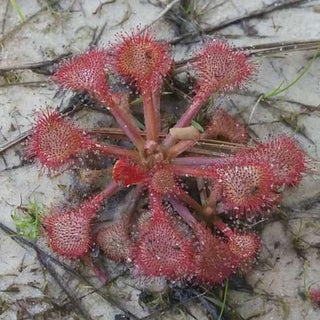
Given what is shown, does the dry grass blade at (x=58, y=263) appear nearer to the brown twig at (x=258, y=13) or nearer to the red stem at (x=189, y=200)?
the red stem at (x=189, y=200)

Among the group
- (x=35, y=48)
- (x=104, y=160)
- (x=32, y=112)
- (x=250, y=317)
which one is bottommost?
(x=250, y=317)

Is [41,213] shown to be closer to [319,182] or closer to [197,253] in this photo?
[197,253]

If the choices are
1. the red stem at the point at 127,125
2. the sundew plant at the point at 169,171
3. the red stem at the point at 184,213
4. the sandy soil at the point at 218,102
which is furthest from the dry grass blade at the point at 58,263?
the red stem at the point at 127,125

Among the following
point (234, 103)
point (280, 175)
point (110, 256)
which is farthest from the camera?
point (234, 103)

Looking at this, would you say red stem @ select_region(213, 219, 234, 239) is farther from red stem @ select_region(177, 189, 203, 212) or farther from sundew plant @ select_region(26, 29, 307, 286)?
red stem @ select_region(177, 189, 203, 212)

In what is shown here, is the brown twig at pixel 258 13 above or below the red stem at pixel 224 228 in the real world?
above

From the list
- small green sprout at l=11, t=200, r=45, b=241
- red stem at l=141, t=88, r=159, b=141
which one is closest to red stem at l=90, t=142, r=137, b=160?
red stem at l=141, t=88, r=159, b=141

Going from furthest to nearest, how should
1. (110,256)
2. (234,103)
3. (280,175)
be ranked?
(234,103) < (110,256) < (280,175)

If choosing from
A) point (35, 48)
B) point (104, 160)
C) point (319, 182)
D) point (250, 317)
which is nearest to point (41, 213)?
point (104, 160)

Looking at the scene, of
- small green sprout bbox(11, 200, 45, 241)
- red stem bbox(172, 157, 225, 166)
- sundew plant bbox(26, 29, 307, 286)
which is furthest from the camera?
small green sprout bbox(11, 200, 45, 241)
